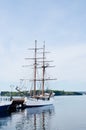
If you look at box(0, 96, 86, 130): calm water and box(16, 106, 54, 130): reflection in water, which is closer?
box(16, 106, 54, 130): reflection in water

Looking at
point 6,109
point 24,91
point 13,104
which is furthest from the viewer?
point 24,91

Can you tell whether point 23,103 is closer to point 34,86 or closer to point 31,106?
point 31,106

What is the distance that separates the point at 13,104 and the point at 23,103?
7.03 meters

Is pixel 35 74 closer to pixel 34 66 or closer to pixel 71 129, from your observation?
pixel 34 66

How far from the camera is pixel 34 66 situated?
110 metres

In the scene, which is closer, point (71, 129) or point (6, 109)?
point (71, 129)

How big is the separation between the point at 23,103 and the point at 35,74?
15300 mm

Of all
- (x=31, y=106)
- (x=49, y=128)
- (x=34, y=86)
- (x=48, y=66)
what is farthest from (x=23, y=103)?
(x=49, y=128)

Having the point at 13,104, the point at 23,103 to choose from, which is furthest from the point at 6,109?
the point at 23,103

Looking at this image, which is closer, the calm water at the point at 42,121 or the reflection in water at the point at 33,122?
the reflection in water at the point at 33,122

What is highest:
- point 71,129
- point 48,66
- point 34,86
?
point 48,66

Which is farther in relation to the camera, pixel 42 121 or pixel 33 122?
pixel 42 121

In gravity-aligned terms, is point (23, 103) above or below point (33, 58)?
below

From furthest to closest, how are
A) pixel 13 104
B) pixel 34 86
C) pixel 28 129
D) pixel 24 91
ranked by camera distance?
1. pixel 24 91
2. pixel 34 86
3. pixel 13 104
4. pixel 28 129
